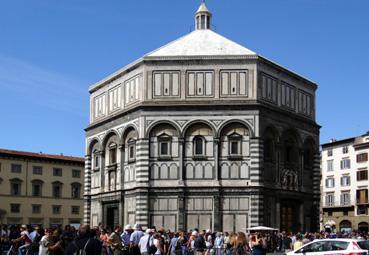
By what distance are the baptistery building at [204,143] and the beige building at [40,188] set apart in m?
28.1

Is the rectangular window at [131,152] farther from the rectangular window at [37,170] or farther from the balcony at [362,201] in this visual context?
the balcony at [362,201]

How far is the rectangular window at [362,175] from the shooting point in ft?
229

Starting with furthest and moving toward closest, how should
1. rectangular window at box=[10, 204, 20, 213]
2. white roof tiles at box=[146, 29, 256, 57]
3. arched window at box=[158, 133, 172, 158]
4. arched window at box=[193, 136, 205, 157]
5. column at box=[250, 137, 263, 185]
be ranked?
rectangular window at box=[10, 204, 20, 213] → white roof tiles at box=[146, 29, 256, 57] → arched window at box=[158, 133, 172, 158] → arched window at box=[193, 136, 205, 157] → column at box=[250, 137, 263, 185]

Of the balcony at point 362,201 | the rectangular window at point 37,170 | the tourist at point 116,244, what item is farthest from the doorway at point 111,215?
the balcony at point 362,201

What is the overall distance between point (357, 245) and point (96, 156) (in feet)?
90.1

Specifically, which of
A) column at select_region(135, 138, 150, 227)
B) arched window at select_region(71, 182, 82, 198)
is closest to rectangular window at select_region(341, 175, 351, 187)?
arched window at select_region(71, 182, 82, 198)

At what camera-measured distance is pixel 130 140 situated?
143ft

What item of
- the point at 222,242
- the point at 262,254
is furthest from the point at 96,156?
the point at 262,254

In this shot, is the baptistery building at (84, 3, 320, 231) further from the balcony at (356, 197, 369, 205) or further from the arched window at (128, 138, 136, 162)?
the balcony at (356, 197, 369, 205)

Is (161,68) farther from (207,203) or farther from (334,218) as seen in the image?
(334,218)

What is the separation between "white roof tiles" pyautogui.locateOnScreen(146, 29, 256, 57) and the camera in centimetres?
4350

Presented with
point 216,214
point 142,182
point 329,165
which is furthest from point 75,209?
point 216,214

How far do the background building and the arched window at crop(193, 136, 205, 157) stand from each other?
102ft

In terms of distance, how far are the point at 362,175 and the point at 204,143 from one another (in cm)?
3363
